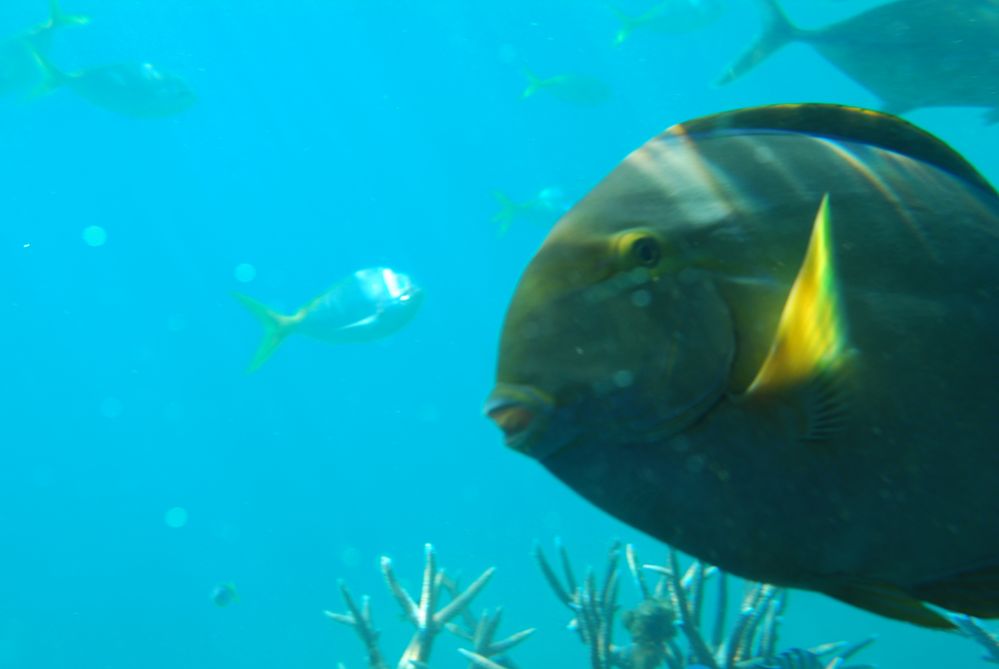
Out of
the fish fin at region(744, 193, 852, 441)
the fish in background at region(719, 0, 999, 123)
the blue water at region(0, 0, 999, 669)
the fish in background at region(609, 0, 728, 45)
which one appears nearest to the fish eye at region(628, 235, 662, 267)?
the fish fin at region(744, 193, 852, 441)

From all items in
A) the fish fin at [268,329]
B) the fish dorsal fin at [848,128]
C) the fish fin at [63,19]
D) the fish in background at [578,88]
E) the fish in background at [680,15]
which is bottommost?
the fish dorsal fin at [848,128]

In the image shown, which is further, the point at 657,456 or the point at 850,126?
the point at 850,126

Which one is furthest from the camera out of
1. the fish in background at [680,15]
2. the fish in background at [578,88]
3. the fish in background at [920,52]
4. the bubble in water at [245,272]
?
the bubble in water at [245,272]

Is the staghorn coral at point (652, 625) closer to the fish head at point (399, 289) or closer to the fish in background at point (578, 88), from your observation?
the fish head at point (399, 289)

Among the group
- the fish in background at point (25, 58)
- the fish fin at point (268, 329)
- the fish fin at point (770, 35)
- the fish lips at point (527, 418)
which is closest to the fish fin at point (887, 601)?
the fish lips at point (527, 418)

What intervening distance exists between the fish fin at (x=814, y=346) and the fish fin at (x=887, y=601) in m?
0.21

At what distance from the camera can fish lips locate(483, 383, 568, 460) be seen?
71 centimetres

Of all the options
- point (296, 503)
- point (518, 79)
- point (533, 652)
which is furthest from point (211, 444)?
point (533, 652)

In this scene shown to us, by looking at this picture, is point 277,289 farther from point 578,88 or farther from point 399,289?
point 399,289

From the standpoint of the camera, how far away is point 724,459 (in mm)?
718

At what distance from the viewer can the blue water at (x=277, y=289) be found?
109 ft

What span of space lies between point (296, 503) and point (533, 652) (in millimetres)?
24859

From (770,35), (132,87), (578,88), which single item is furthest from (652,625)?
(578,88)

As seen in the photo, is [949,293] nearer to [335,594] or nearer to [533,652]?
[533,652]
